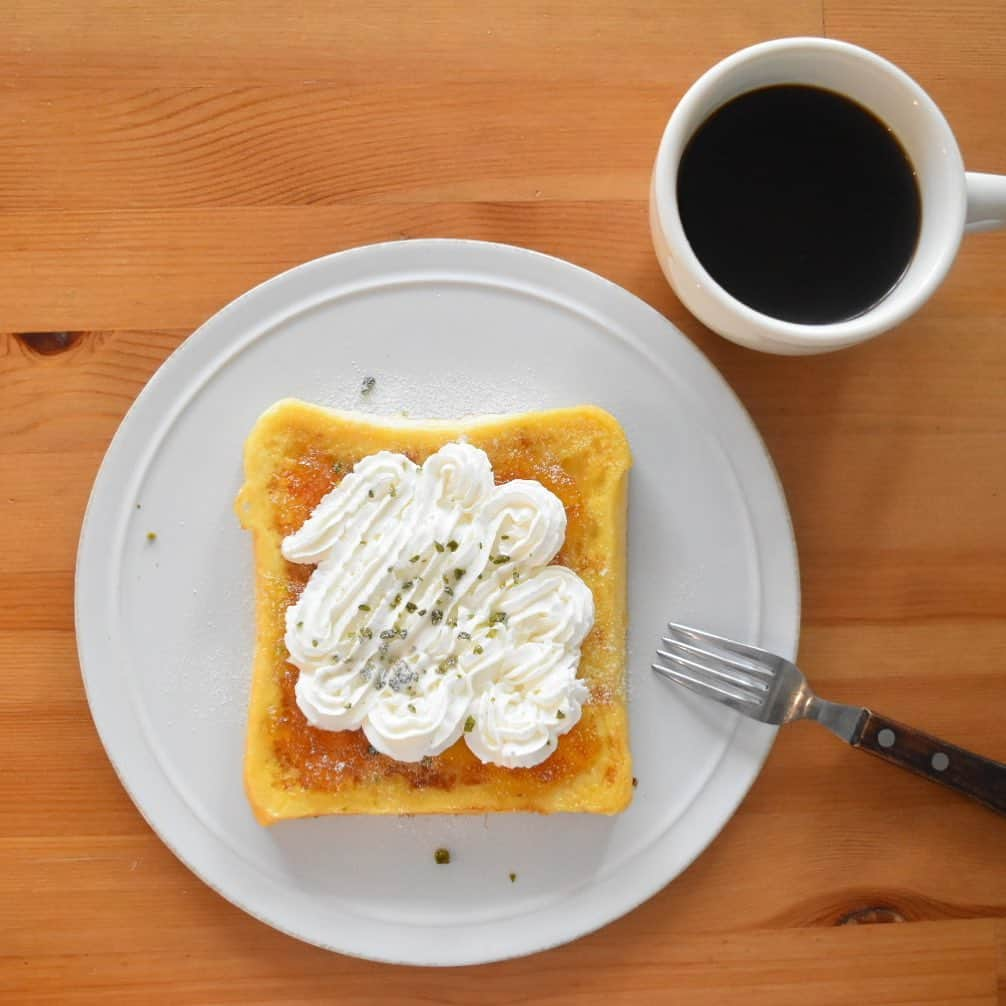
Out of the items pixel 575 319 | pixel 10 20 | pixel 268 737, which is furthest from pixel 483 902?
pixel 10 20

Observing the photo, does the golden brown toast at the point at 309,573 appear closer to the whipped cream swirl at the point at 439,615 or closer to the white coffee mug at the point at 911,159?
the whipped cream swirl at the point at 439,615

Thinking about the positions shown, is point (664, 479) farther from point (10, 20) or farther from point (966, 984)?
point (10, 20)

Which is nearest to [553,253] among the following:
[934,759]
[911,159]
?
[911,159]

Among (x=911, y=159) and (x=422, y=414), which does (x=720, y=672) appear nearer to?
(x=422, y=414)

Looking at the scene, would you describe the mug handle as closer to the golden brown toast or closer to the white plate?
the white plate

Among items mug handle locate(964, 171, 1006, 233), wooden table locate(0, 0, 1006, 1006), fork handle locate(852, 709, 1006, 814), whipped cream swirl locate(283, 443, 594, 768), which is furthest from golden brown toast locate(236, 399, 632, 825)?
mug handle locate(964, 171, 1006, 233)

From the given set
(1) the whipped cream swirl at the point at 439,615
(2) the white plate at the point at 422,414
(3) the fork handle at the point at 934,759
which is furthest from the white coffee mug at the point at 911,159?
(3) the fork handle at the point at 934,759

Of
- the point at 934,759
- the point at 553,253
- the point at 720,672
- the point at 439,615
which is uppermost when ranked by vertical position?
the point at 553,253
